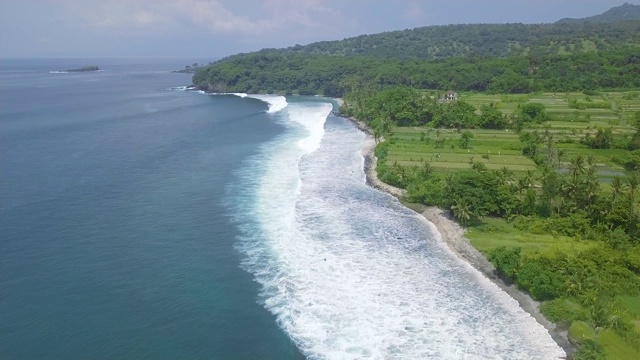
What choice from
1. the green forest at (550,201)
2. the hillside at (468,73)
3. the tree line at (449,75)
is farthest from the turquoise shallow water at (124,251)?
the hillside at (468,73)

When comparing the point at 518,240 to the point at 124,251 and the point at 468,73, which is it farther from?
the point at 468,73

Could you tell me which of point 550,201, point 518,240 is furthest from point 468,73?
point 518,240

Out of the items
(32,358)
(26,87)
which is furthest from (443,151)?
(26,87)

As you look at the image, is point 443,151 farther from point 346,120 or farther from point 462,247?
point 346,120

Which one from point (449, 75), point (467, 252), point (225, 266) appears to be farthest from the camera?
point (449, 75)

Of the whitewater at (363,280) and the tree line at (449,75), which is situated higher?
the tree line at (449,75)

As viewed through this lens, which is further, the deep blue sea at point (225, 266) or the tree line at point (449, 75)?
the tree line at point (449, 75)

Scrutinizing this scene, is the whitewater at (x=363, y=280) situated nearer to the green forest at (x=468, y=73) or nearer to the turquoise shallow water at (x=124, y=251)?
the turquoise shallow water at (x=124, y=251)
